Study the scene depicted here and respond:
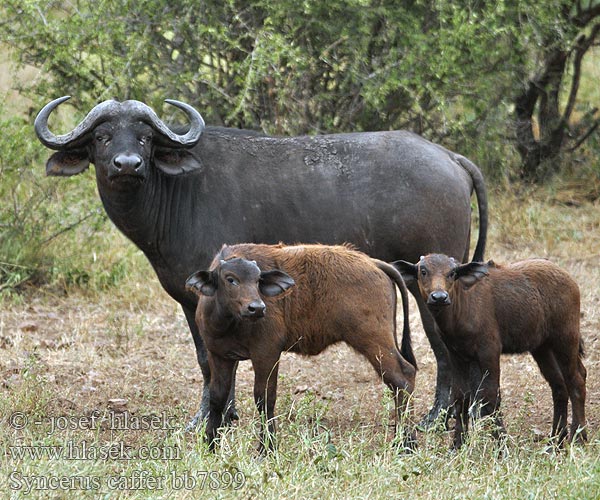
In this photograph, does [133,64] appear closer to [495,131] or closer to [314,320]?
[495,131]

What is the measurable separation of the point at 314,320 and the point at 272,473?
1.27m

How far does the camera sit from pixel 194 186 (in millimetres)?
7969

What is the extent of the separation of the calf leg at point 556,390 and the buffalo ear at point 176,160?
9.33 feet

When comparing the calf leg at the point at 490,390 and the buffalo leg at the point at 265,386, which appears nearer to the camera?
the buffalo leg at the point at 265,386

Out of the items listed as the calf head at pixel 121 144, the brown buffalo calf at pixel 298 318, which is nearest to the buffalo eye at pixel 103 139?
the calf head at pixel 121 144

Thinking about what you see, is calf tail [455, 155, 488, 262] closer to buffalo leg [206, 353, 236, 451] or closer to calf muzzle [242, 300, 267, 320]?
buffalo leg [206, 353, 236, 451]

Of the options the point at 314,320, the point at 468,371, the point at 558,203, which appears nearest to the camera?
the point at 314,320

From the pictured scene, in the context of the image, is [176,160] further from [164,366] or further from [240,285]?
[164,366]

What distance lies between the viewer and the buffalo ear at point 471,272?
268 inches

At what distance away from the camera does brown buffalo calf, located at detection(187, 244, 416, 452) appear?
652 centimetres

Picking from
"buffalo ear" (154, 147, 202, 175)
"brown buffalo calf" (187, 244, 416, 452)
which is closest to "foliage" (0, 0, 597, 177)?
"buffalo ear" (154, 147, 202, 175)

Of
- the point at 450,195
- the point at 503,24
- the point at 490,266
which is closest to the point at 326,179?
the point at 450,195

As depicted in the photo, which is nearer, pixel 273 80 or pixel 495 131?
pixel 273 80

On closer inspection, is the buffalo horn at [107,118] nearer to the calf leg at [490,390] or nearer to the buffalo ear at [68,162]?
the buffalo ear at [68,162]
